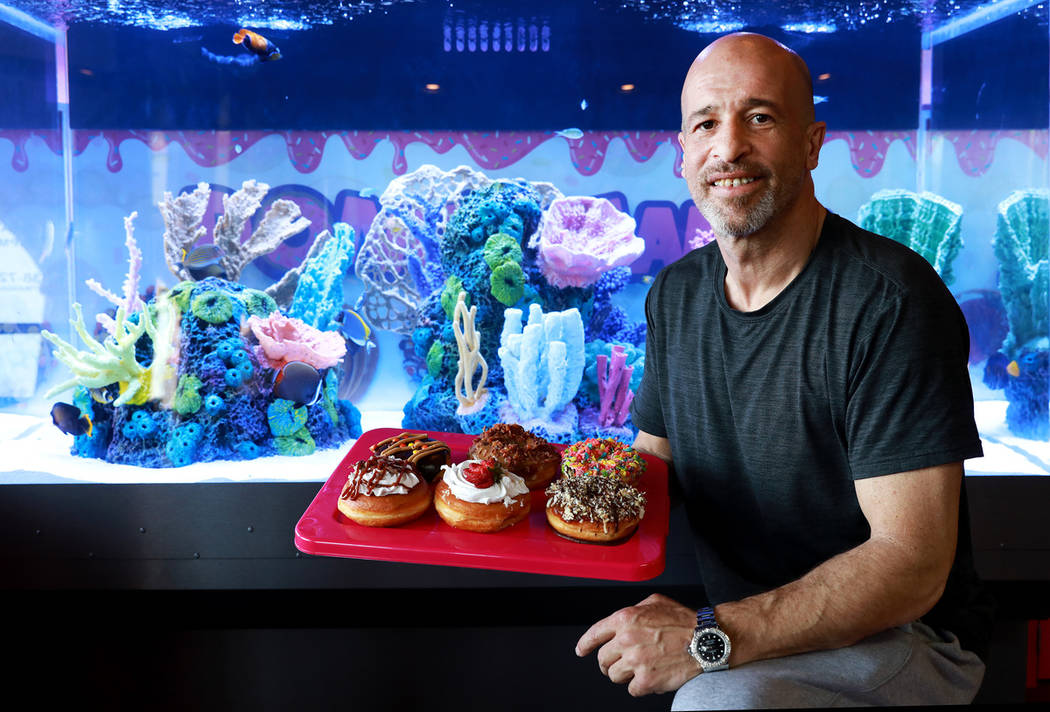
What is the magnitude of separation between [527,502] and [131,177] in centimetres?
206

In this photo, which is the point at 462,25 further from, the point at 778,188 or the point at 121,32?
the point at 778,188

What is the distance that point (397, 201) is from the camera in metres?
2.95

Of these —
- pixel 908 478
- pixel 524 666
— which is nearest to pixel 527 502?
pixel 908 478

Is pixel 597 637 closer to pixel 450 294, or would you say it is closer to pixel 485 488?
pixel 485 488

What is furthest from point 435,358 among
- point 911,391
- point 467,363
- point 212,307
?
point 911,391

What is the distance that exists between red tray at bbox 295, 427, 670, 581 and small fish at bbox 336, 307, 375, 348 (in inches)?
49.9

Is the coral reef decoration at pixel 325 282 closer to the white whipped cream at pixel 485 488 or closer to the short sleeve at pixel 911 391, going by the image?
the white whipped cream at pixel 485 488

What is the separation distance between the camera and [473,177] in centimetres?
296

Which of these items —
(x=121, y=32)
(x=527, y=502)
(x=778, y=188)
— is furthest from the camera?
(x=121, y=32)

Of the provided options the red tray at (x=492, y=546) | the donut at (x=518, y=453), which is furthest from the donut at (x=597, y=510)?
the donut at (x=518, y=453)

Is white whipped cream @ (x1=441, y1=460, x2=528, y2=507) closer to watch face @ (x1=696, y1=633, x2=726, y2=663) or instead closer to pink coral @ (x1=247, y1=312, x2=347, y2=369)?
watch face @ (x1=696, y1=633, x2=726, y2=663)

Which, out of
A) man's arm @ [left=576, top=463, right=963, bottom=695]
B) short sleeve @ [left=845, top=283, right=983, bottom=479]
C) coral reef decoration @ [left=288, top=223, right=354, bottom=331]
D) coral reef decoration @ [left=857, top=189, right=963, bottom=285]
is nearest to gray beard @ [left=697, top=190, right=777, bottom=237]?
short sleeve @ [left=845, top=283, right=983, bottom=479]

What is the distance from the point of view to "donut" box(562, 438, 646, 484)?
1.79 metres

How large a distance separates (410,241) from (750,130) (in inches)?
68.4
